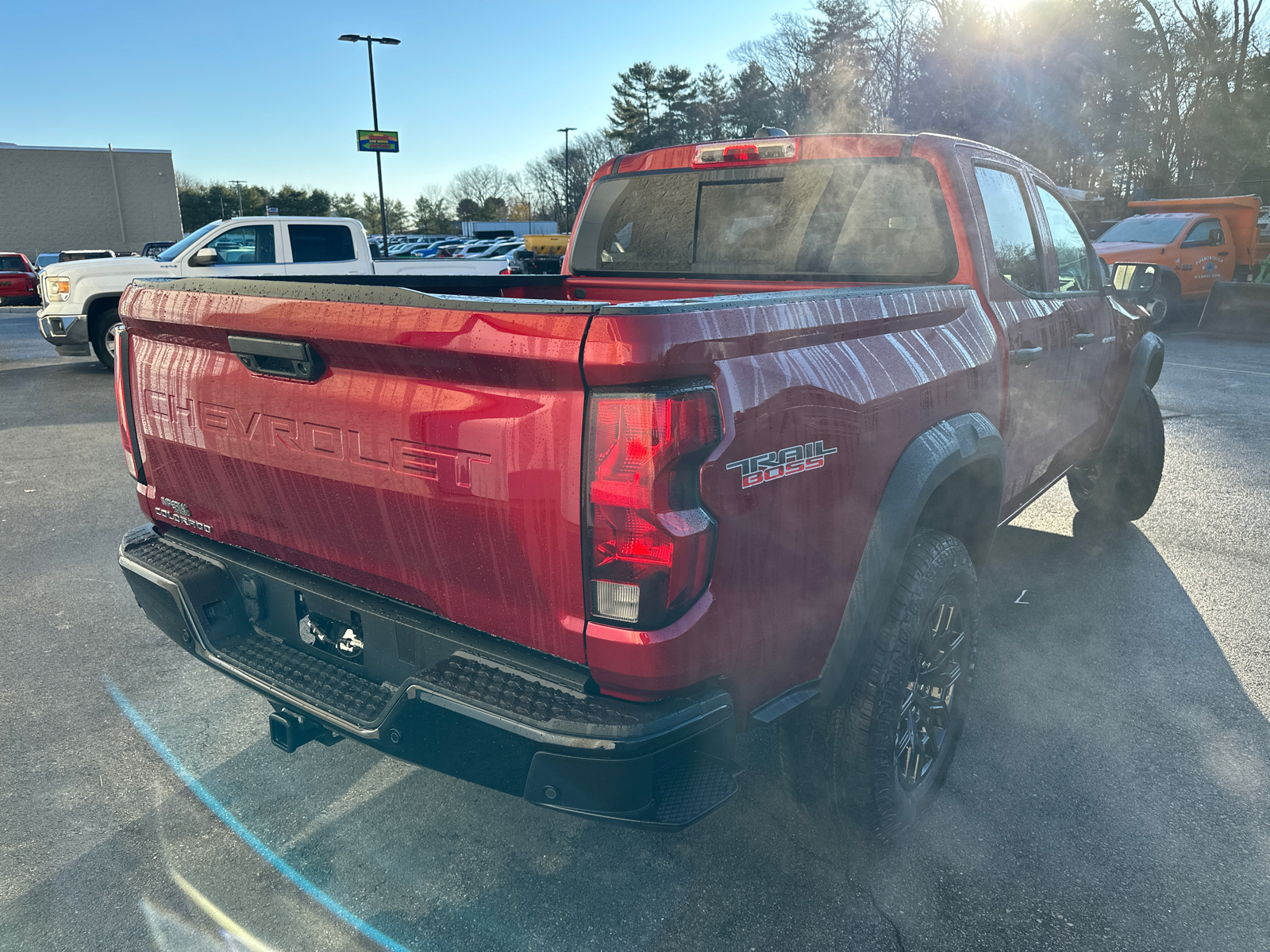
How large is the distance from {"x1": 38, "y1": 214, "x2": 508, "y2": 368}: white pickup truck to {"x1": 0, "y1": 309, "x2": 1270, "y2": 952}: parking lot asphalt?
786 cm

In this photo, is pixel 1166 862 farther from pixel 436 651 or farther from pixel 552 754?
pixel 436 651

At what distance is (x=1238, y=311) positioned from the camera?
1343 centimetres

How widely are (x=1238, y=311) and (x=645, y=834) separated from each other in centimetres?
1480

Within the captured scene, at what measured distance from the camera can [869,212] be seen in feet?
10.4

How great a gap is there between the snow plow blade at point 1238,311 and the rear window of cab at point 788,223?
515 inches

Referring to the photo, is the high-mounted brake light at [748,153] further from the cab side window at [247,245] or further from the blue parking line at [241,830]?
the cab side window at [247,245]

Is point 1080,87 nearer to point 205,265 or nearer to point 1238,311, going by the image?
point 1238,311

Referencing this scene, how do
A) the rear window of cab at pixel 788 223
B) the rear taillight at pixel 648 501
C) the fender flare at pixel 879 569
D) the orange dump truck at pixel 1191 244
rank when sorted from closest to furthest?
the rear taillight at pixel 648 501 < the fender flare at pixel 879 569 < the rear window of cab at pixel 788 223 < the orange dump truck at pixel 1191 244

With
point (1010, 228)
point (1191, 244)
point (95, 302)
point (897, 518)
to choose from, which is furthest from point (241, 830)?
point (1191, 244)

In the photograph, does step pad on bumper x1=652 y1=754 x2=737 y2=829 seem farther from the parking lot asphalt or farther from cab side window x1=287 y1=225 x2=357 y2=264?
cab side window x1=287 y1=225 x2=357 y2=264

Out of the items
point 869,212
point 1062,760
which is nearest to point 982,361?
point 869,212

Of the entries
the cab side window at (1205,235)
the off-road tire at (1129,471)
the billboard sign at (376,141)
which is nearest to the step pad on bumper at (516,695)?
the off-road tire at (1129,471)

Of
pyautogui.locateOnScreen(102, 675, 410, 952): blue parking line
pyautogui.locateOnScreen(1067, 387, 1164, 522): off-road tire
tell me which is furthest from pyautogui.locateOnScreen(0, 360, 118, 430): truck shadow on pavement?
pyautogui.locateOnScreen(1067, 387, 1164, 522): off-road tire

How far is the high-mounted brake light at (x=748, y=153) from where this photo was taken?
329 cm
